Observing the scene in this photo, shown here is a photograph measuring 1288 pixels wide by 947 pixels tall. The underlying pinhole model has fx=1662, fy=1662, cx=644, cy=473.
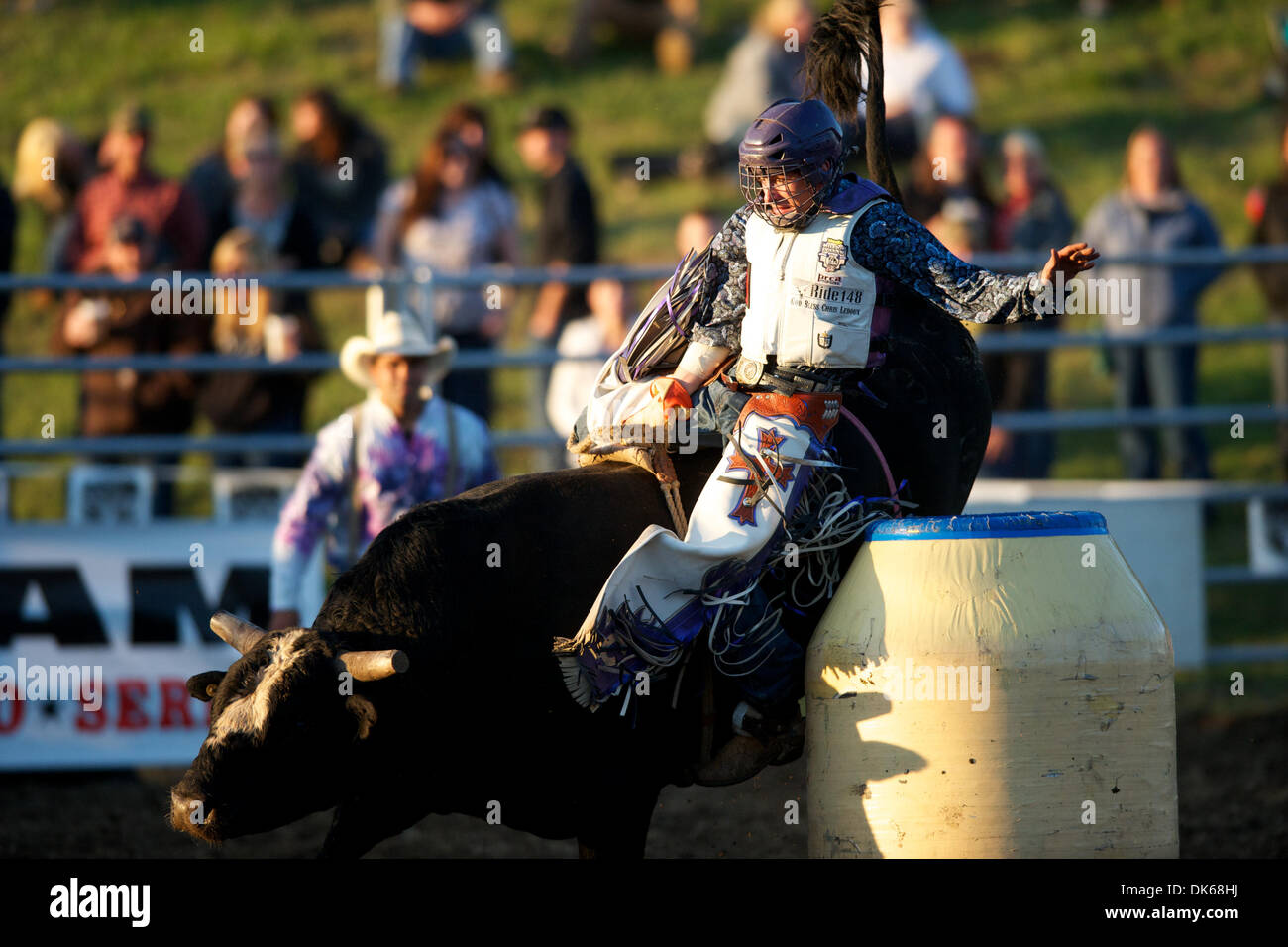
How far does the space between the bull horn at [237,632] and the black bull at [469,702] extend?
11 cm

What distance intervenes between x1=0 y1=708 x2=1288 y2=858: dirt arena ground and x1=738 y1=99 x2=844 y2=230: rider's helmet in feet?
7.88

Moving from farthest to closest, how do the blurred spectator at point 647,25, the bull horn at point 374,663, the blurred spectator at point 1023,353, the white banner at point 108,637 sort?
the blurred spectator at point 647,25 < the blurred spectator at point 1023,353 < the white banner at point 108,637 < the bull horn at point 374,663

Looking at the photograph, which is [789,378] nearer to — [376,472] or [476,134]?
[376,472]

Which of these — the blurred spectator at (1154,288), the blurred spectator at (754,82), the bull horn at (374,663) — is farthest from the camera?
the blurred spectator at (754,82)

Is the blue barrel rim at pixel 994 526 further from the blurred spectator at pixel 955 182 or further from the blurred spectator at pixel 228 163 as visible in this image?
the blurred spectator at pixel 228 163

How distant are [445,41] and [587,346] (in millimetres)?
8555

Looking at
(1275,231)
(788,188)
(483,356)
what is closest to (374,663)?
(788,188)

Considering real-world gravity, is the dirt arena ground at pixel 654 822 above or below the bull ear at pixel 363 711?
below

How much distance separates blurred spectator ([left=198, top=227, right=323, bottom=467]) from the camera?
8.86 meters

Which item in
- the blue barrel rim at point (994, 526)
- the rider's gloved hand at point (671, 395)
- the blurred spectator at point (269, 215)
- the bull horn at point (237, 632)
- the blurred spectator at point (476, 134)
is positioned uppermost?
the blurred spectator at point (476, 134)

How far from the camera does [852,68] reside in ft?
16.6

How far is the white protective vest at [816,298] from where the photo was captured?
4.41 metres

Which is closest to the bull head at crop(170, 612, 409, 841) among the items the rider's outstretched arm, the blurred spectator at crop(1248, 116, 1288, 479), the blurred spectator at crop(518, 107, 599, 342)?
the rider's outstretched arm

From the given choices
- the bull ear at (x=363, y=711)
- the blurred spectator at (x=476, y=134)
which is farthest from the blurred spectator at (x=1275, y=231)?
the bull ear at (x=363, y=711)
